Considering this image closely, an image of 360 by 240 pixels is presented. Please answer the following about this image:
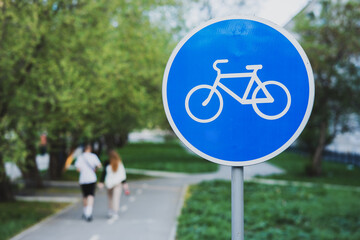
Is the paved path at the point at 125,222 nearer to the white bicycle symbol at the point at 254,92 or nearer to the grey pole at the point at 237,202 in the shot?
the grey pole at the point at 237,202

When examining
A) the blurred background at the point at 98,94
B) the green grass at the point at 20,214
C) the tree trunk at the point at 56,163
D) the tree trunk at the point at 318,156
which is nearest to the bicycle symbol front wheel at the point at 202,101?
the blurred background at the point at 98,94

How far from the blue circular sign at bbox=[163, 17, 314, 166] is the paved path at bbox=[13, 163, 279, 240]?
6.76 metres

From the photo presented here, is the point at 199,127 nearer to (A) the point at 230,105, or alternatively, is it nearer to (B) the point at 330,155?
(A) the point at 230,105

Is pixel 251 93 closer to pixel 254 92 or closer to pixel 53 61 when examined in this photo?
pixel 254 92

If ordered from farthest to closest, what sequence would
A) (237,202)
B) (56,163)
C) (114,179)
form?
(56,163) < (114,179) < (237,202)

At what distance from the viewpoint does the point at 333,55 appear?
22703 mm

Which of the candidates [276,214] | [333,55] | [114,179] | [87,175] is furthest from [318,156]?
[87,175]

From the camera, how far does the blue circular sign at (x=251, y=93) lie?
212cm

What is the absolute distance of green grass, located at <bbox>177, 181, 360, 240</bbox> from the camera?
8.97 meters

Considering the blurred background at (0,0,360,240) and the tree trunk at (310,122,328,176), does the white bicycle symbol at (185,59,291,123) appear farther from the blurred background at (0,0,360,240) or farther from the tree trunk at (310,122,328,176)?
the tree trunk at (310,122,328,176)

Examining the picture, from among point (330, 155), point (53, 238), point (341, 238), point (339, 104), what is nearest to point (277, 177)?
point (339, 104)

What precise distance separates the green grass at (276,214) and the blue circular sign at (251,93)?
6.47 m

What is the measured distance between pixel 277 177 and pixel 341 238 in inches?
544

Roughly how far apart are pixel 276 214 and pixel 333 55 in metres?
13.7
